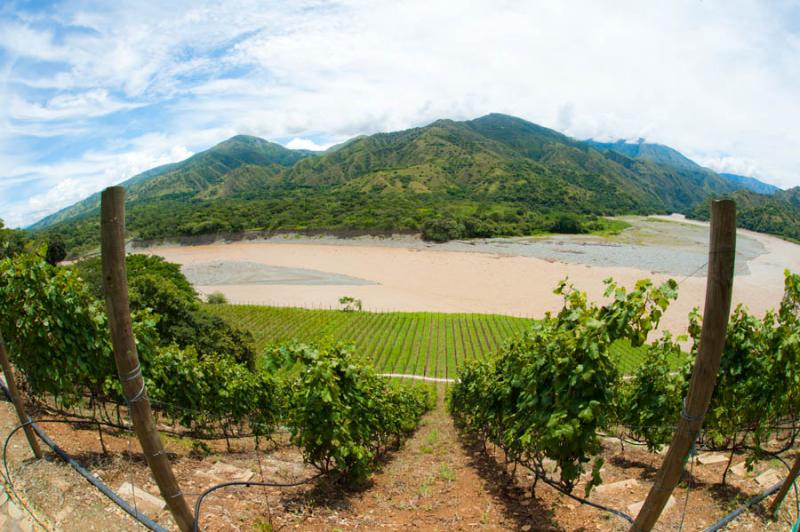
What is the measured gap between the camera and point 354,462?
6.98 metres

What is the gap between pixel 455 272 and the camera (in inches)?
2670

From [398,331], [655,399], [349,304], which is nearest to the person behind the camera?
[655,399]

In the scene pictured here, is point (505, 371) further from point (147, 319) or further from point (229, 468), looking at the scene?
point (147, 319)

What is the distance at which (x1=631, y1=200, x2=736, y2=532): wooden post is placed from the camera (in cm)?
308

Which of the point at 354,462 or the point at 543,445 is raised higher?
the point at 543,445

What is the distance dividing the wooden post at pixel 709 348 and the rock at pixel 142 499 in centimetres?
565

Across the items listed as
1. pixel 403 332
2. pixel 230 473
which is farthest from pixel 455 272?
pixel 230 473

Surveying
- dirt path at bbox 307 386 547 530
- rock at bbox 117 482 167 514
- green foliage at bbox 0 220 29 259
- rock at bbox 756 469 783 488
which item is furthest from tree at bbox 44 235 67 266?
rock at bbox 756 469 783 488

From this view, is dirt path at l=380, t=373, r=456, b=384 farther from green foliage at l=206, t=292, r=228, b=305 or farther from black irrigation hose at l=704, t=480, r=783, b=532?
green foliage at l=206, t=292, r=228, b=305

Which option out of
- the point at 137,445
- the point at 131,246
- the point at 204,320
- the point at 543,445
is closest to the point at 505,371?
the point at 543,445

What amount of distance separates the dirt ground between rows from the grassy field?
828 inches

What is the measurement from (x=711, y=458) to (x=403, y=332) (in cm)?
3011

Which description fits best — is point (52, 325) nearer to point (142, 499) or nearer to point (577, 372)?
point (142, 499)

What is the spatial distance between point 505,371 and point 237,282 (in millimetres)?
61846
